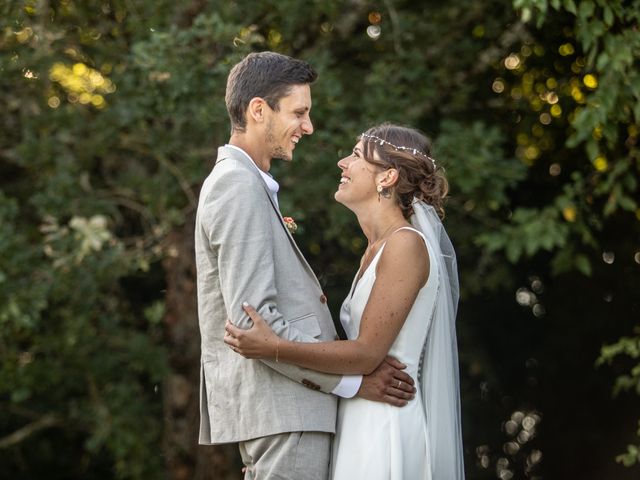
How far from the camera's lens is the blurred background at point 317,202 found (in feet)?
19.5

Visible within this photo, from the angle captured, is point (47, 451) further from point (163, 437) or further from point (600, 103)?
point (600, 103)

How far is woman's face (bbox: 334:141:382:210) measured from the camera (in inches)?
131

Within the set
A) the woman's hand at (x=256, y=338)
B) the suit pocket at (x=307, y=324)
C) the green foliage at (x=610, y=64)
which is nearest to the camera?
the woman's hand at (x=256, y=338)

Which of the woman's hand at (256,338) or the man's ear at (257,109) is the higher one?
the man's ear at (257,109)

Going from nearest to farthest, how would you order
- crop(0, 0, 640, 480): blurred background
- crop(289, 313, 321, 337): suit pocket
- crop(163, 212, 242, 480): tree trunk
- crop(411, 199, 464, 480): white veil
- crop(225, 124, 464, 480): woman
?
crop(289, 313, 321, 337): suit pocket < crop(225, 124, 464, 480): woman < crop(411, 199, 464, 480): white veil < crop(0, 0, 640, 480): blurred background < crop(163, 212, 242, 480): tree trunk

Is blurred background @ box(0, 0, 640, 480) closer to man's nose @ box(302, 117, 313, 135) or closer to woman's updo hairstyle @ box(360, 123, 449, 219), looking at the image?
woman's updo hairstyle @ box(360, 123, 449, 219)

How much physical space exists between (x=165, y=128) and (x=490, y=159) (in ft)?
7.14

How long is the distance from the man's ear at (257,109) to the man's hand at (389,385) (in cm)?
83

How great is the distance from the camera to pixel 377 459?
10.2ft

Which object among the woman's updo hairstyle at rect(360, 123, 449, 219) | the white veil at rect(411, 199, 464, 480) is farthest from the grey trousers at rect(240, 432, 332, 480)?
the woman's updo hairstyle at rect(360, 123, 449, 219)

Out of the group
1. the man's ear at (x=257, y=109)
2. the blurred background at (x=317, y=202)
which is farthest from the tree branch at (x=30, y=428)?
the man's ear at (x=257, y=109)

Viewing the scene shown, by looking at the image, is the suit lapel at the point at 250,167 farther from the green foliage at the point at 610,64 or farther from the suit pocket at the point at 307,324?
the green foliage at the point at 610,64

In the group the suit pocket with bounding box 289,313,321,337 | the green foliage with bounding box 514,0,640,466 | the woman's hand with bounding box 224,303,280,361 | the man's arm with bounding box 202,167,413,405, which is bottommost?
the woman's hand with bounding box 224,303,280,361

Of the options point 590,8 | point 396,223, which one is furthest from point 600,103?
point 396,223
